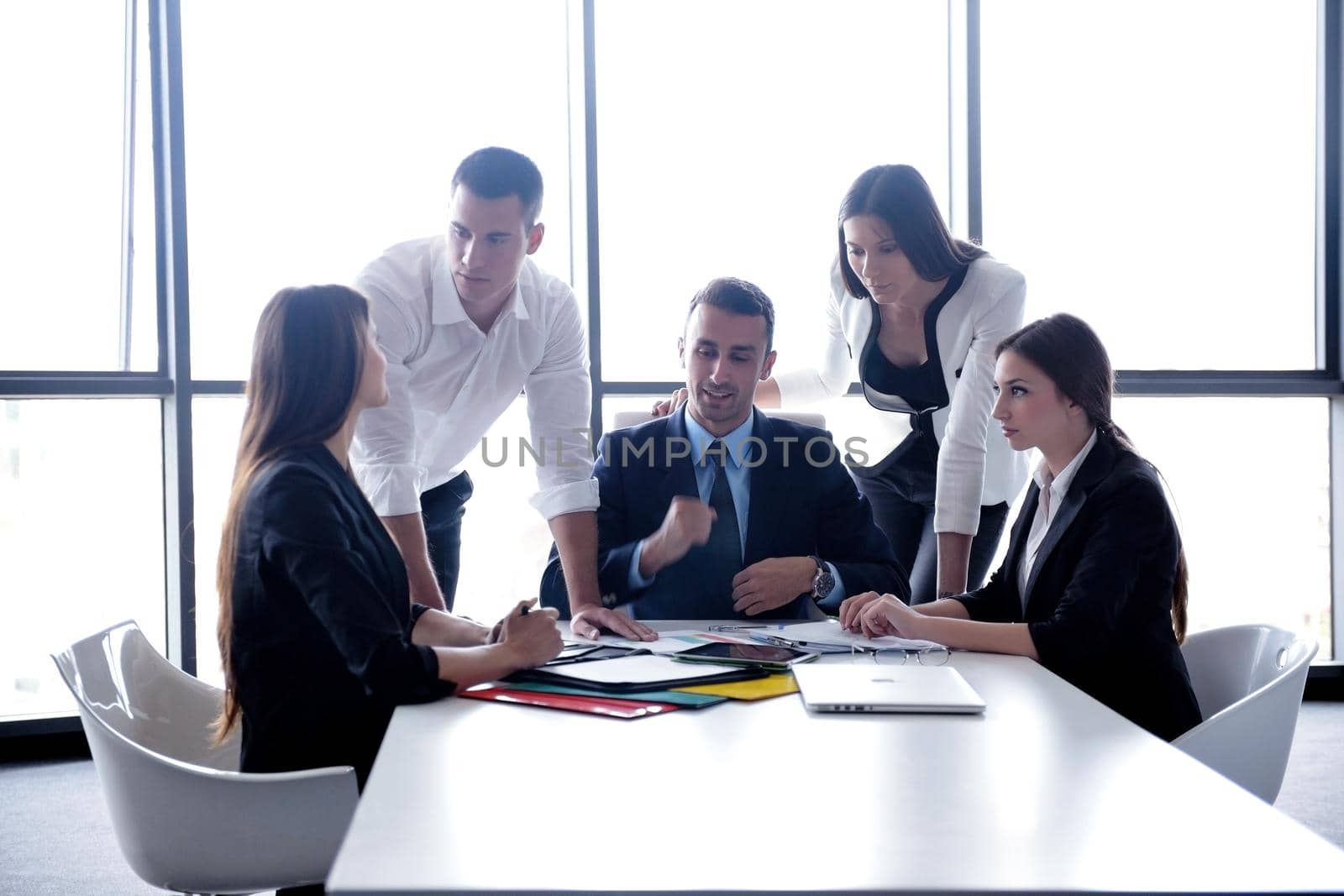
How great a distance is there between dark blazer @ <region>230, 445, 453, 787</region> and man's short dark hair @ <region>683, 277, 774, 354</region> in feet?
3.44

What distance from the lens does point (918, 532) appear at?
2.81 meters

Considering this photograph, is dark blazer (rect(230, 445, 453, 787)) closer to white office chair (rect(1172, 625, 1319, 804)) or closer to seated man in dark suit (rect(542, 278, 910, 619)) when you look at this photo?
seated man in dark suit (rect(542, 278, 910, 619))

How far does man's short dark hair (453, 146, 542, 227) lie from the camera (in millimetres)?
2334

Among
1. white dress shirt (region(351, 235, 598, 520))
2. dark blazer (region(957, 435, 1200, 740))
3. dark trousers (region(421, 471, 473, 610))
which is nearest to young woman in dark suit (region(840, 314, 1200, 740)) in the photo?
dark blazer (region(957, 435, 1200, 740))

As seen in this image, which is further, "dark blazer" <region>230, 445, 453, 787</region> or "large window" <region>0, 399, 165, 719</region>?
"large window" <region>0, 399, 165, 719</region>

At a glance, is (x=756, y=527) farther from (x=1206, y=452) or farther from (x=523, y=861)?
(x=1206, y=452)

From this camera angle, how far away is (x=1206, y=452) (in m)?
4.41

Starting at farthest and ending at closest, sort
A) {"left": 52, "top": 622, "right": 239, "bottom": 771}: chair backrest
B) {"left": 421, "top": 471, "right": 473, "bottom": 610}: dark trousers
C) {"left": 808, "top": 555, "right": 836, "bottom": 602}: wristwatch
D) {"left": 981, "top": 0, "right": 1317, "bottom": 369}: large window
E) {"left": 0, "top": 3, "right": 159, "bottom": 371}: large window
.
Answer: {"left": 981, "top": 0, "right": 1317, "bottom": 369}: large window → {"left": 0, "top": 3, "right": 159, "bottom": 371}: large window → {"left": 421, "top": 471, "right": 473, "bottom": 610}: dark trousers → {"left": 808, "top": 555, "right": 836, "bottom": 602}: wristwatch → {"left": 52, "top": 622, "right": 239, "bottom": 771}: chair backrest

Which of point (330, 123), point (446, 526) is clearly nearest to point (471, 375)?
point (446, 526)

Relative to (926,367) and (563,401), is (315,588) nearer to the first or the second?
(563,401)

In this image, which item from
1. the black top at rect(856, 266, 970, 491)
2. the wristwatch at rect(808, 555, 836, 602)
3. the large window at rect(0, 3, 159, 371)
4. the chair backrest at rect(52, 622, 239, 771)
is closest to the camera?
the chair backrest at rect(52, 622, 239, 771)

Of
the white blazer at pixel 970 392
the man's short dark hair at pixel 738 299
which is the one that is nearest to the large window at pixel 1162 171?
the white blazer at pixel 970 392

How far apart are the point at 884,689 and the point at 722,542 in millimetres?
1001

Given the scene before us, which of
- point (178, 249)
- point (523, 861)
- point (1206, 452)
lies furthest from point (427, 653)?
point (1206, 452)
